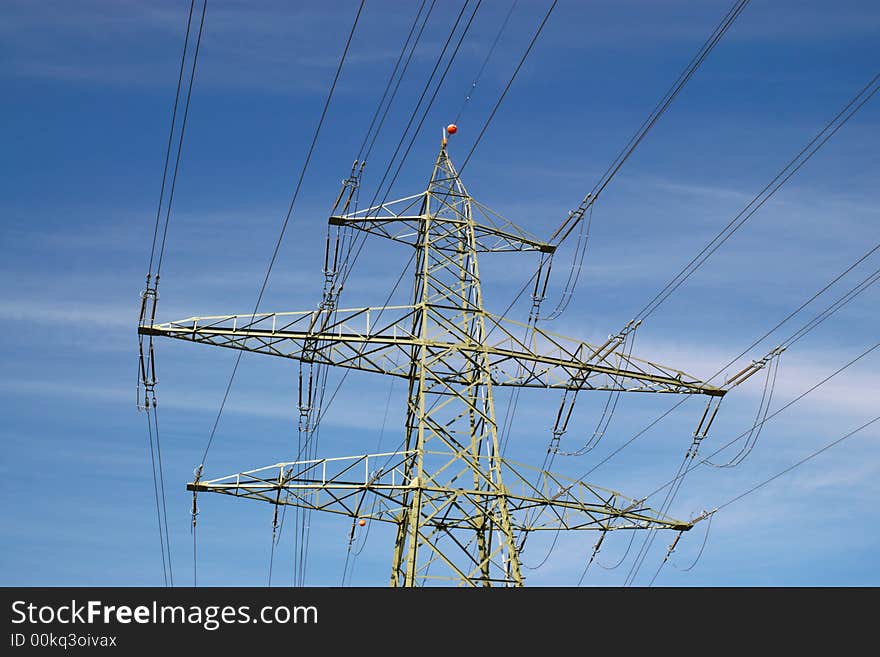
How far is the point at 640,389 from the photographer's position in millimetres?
28469

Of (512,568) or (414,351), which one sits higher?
(414,351)
